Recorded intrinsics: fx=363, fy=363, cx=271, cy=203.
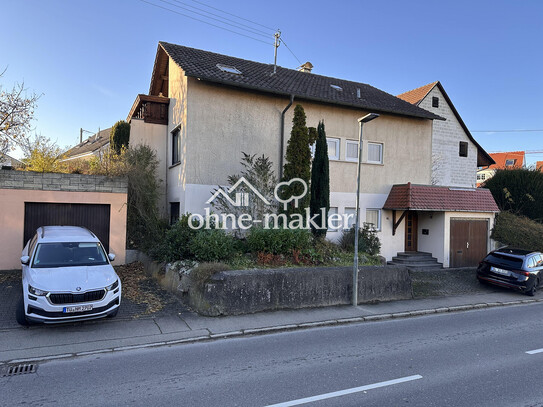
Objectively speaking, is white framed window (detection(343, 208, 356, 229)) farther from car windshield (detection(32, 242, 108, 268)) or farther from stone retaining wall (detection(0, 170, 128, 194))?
car windshield (detection(32, 242, 108, 268))

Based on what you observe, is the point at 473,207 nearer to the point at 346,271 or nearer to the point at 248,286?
the point at 346,271

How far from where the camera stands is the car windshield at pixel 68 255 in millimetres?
7840

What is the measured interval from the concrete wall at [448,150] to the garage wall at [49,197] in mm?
17996

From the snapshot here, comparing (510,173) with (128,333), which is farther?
(510,173)

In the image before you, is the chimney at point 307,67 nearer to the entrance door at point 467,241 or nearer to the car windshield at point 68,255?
the entrance door at point 467,241

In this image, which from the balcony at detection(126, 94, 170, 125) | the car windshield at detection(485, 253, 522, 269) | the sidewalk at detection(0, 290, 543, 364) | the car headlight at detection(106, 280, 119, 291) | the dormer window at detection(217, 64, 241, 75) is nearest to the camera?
the sidewalk at detection(0, 290, 543, 364)

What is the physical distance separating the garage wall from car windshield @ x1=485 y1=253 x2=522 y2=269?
13098mm

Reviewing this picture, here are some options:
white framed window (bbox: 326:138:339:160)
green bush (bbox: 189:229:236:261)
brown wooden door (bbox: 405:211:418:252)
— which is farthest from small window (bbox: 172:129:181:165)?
brown wooden door (bbox: 405:211:418:252)

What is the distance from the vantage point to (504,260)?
12688mm

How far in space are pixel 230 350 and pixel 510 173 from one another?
2091 centimetres

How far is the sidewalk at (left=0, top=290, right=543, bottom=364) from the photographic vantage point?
6.32 metres

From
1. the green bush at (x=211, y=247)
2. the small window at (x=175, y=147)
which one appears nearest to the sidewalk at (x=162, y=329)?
the green bush at (x=211, y=247)

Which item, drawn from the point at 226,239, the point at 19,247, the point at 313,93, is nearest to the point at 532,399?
the point at 226,239

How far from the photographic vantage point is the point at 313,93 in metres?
14.5
